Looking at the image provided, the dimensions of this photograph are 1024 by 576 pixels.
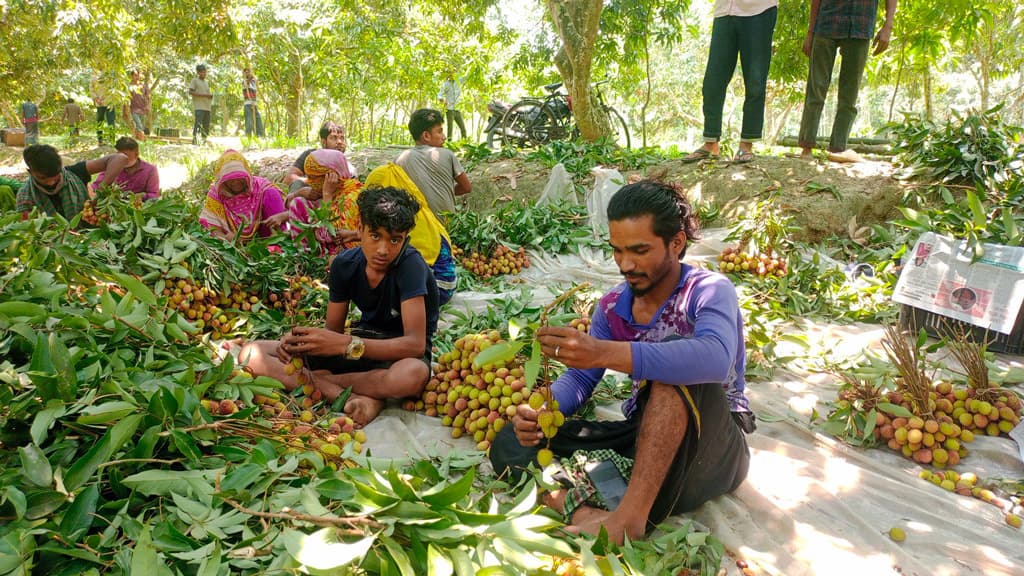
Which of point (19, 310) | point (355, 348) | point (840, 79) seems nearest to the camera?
point (19, 310)

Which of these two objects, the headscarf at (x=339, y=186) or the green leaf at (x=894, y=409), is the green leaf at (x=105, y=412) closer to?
the green leaf at (x=894, y=409)

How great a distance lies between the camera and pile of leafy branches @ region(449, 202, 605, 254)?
501 centimetres

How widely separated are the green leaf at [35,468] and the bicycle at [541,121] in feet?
25.1

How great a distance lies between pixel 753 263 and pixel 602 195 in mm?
1842

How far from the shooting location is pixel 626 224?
67.7 inches

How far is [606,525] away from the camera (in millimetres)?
1596

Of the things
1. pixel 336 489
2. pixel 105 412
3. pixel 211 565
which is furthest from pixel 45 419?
pixel 336 489

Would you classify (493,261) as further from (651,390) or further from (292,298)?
(651,390)

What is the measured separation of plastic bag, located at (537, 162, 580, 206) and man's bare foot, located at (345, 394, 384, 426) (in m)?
3.93

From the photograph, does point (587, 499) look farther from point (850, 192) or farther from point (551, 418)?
point (850, 192)

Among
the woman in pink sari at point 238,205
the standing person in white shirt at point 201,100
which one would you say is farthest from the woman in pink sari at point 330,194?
the standing person in white shirt at point 201,100

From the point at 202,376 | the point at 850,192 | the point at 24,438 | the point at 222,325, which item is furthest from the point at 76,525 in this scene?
the point at 850,192

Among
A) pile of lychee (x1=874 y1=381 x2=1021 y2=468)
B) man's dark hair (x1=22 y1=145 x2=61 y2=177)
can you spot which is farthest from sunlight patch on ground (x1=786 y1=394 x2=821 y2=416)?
man's dark hair (x1=22 y1=145 x2=61 y2=177)

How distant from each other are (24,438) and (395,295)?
53.6 inches
